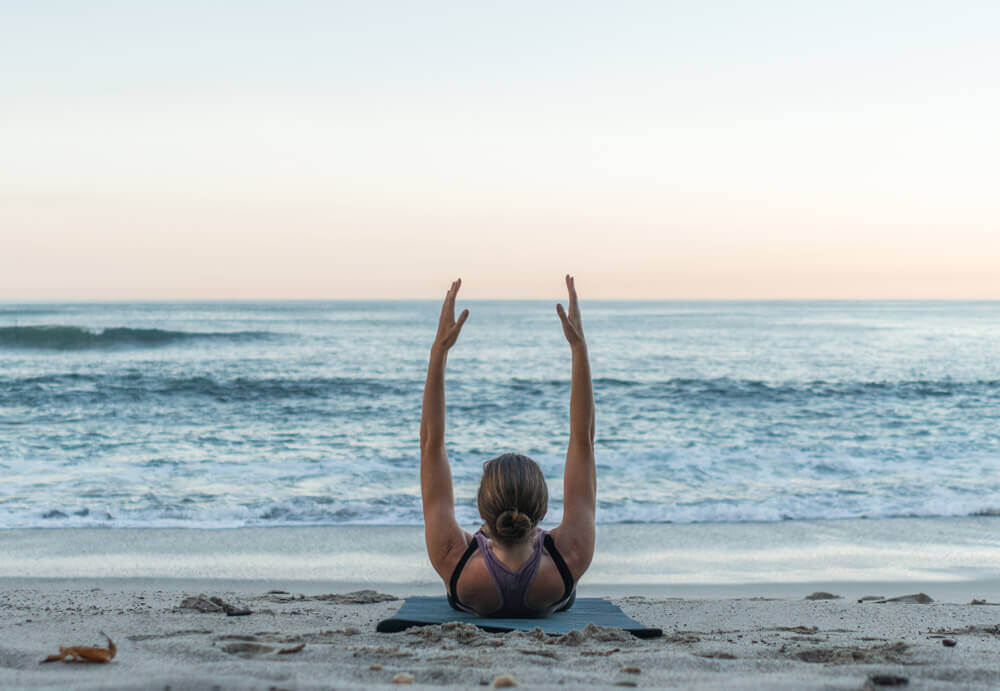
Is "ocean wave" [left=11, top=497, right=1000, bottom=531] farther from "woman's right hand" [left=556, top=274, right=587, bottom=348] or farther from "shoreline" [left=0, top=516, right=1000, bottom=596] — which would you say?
"woman's right hand" [left=556, top=274, right=587, bottom=348]

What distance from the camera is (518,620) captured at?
341 centimetres

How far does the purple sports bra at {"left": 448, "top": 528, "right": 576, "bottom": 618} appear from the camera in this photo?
10.7ft

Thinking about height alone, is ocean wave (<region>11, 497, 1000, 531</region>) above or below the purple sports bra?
below

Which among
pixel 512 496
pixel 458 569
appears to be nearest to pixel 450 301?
pixel 512 496

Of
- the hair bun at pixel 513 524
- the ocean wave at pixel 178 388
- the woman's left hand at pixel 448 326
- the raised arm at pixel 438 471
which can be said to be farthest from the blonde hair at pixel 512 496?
the ocean wave at pixel 178 388

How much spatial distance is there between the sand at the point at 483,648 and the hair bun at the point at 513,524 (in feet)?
1.31

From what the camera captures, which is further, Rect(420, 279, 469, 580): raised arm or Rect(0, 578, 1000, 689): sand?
Rect(420, 279, 469, 580): raised arm

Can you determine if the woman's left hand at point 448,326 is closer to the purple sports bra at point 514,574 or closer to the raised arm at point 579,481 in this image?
the raised arm at point 579,481

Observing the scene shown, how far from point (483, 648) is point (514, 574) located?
1.41 ft

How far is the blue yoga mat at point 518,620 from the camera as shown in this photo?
10.7ft

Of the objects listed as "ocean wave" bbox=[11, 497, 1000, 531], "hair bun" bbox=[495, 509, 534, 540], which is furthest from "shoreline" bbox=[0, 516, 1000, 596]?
"hair bun" bbox=[495, 509, 534, 540]

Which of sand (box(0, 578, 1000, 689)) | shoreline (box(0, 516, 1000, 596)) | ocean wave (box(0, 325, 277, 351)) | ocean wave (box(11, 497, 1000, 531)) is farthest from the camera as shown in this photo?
ocean wave (box(0, 325, 277, 351))

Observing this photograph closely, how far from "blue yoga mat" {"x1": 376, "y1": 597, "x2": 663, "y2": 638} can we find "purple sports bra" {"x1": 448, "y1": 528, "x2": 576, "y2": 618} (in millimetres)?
52

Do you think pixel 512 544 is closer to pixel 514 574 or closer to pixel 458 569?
pixel 514 574
